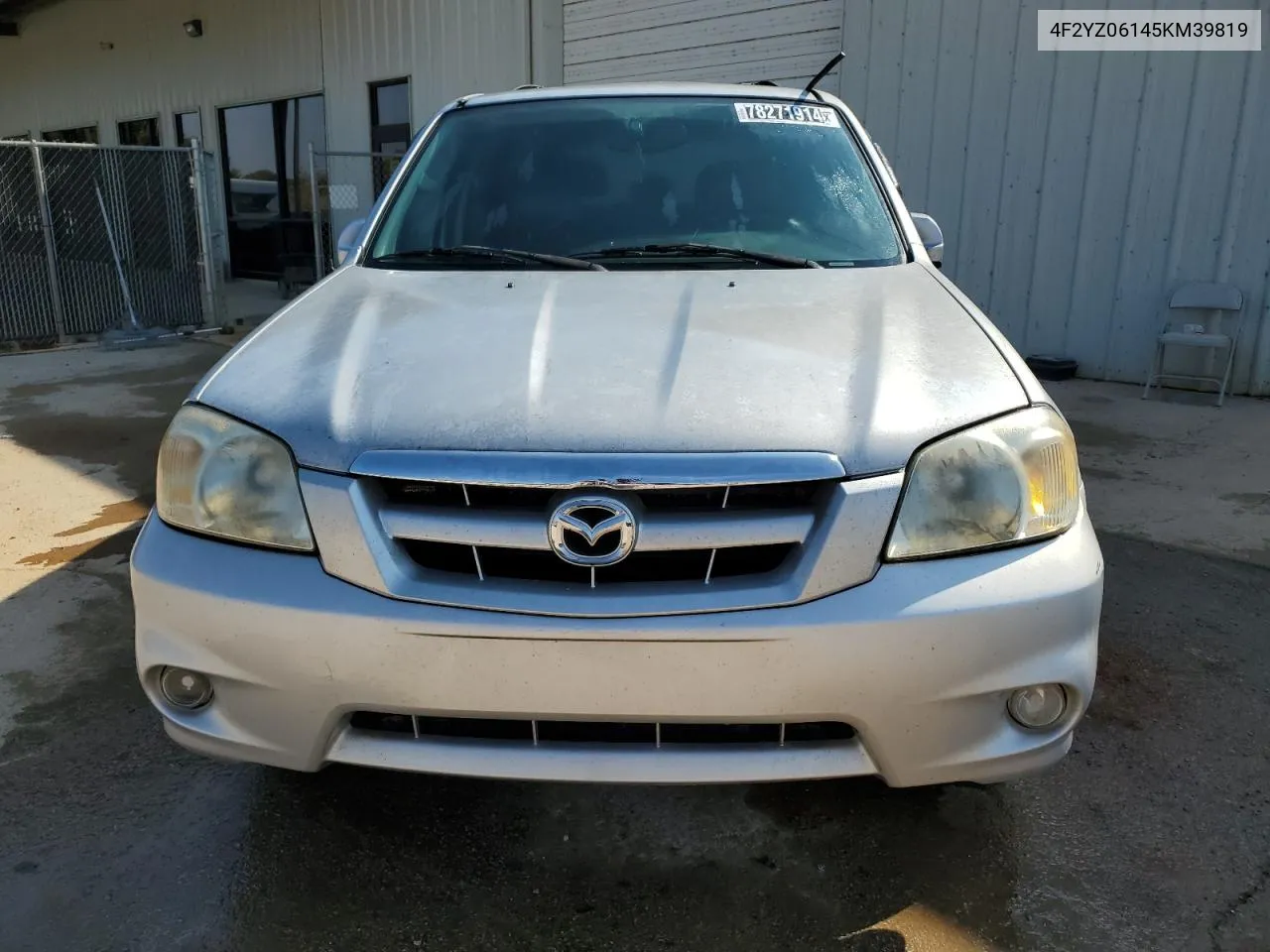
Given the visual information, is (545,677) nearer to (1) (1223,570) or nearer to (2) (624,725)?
(2) (624,725)

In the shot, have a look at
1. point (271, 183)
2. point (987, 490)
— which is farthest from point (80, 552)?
point (271, 183)

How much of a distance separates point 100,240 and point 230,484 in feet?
31.4

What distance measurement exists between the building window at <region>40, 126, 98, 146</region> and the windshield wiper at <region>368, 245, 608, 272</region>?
19.2 m

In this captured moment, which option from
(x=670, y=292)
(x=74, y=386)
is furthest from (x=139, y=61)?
(x=670, y=292)

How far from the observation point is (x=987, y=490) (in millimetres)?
1772

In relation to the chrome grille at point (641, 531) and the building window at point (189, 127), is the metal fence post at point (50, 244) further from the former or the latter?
the chrome grille at point (641, 531)

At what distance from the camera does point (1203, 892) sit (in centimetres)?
197

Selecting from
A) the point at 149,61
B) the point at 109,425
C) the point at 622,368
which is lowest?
the point at 109,425

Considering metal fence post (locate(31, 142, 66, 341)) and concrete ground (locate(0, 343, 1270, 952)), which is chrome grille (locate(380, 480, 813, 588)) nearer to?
concrete ground (locate(0, 343, 1270, 952))

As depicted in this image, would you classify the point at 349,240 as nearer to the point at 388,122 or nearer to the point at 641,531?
the point at 641,531

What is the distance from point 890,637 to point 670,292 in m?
1.07

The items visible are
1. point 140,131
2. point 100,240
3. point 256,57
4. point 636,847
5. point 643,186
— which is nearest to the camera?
point 636,847

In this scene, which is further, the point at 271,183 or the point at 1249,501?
the point at 271,183

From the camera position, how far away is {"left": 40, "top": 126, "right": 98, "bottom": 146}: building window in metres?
18.8
